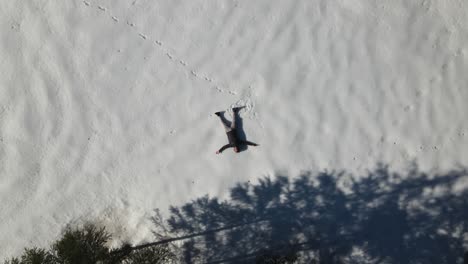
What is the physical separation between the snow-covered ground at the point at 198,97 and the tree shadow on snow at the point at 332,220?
30 centimetres

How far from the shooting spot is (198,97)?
8.21m

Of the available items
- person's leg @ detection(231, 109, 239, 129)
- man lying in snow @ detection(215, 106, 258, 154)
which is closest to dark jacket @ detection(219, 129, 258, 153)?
man lying in snow @ detection(215, 106, 258, 154)

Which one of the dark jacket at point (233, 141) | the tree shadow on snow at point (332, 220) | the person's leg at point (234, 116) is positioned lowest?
the tree shadow on snow at point (332, 220)

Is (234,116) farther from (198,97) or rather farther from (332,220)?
(332,220)

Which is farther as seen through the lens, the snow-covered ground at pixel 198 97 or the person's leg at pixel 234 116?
the person's leg at pixel 234 116

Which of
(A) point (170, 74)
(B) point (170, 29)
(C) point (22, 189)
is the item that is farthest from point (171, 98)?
(C) point (22, 189)

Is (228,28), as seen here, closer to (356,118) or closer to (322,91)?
(322,91)

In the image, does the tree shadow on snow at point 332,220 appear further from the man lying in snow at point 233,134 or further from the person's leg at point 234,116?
the person's leg at point 234,116

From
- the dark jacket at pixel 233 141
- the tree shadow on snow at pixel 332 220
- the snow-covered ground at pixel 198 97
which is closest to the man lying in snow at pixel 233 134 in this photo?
the dark jacket at pixel 233 141

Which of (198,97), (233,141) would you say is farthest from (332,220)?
(198,97)

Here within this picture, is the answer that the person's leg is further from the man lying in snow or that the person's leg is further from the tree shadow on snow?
the tree shadow on snow

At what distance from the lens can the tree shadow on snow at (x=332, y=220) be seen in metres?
7.86

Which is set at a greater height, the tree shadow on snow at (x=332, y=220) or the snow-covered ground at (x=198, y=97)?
the snow-covered ground at (x=198, y=97)

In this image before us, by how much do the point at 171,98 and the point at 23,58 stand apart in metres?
3.07
